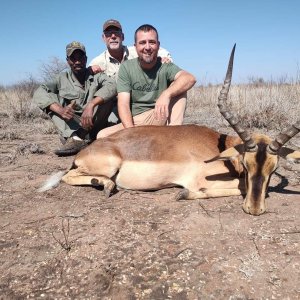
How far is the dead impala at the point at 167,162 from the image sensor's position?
4586 millimetres

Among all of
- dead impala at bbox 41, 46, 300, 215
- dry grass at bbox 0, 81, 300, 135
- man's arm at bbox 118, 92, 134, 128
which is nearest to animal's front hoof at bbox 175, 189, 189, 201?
dead impala at bbox 41, 46, 300, 215

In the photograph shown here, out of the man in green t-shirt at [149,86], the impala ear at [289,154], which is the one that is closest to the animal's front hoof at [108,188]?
the man in green t-shirt at [149,86]

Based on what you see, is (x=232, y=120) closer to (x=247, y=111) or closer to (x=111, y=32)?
(x=111, y=32)

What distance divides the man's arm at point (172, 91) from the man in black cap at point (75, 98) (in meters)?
1.48

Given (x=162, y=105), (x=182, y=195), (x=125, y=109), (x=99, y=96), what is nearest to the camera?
(x=182, y=195)

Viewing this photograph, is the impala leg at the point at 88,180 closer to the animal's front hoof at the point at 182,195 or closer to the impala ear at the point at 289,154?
the animal's front hoof at the point at 182,195

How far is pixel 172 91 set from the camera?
5.82 meters

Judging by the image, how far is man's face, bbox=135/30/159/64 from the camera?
5867 millimetres

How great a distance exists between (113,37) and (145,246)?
17.6ft

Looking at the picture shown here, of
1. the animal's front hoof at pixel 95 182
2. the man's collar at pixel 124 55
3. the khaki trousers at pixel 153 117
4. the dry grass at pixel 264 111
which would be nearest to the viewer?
the animal's front hoof at pixel 95 182

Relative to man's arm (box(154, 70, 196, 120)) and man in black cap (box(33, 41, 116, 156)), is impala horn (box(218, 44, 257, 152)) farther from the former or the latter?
man in black cap (box(33, 41, 116, 156))

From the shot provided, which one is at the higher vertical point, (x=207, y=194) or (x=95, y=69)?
(x=95, y=69)

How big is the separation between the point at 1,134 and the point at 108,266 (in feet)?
23.0

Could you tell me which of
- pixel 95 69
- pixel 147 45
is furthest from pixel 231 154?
pixel 95 69
